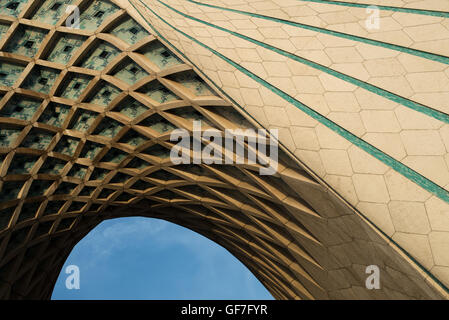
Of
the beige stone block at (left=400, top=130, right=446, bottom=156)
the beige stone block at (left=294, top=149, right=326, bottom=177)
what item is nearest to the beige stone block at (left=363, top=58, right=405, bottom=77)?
the beige stone block at (left=400, top=130, right=446, bottom=156)

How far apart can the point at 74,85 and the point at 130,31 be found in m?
3.58

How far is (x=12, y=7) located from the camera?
1205 cm

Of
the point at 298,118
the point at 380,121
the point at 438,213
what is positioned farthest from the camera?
the point at 298,118

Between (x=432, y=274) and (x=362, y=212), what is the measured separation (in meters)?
1.61

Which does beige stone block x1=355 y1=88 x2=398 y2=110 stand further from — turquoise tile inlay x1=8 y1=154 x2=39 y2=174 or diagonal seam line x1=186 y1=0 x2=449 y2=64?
turquoise tile inlay x1=8 y1=154 x2=39 y2=174

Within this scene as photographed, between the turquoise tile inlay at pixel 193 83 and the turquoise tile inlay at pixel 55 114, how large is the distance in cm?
532

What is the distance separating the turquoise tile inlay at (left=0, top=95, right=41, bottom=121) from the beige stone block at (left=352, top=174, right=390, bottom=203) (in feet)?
38.8

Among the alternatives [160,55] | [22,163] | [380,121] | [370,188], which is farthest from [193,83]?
[22,163]

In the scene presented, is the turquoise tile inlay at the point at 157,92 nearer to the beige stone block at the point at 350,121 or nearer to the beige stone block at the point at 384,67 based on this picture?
the beige stone block at the point at 350,121

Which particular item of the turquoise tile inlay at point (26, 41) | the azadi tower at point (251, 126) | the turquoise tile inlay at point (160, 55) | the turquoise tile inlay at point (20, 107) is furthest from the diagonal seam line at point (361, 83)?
the turquoise tile inlay at point (20, 107)

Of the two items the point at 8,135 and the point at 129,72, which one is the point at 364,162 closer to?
the point at 129,72

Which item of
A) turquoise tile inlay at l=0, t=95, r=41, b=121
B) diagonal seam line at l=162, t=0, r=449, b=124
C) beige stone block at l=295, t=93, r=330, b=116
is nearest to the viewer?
diagonal seam line at l=162, t=0, r=449, b=124

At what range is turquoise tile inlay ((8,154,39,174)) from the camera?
1371cm

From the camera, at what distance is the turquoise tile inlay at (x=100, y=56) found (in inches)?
478
